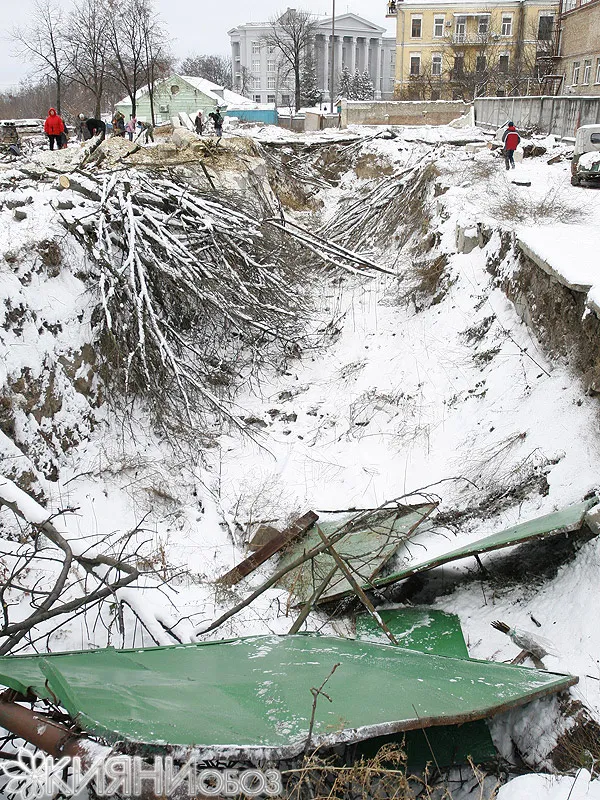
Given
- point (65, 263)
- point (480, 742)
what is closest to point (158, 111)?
point (65, 263)

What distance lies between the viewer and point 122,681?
7.20 ft

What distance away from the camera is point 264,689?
233cm

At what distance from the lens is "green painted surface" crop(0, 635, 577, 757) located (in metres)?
1.82

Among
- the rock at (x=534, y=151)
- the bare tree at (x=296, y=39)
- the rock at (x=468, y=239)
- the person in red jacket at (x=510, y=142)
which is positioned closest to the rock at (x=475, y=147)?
the rock at (x=534, y=151)

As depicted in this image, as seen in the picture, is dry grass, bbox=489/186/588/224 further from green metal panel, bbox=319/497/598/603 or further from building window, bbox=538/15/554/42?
building window, bbox=538/15/554/42

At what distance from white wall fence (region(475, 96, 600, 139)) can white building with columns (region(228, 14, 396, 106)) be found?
52783mm

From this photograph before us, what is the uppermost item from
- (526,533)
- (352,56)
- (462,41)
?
(352,56)

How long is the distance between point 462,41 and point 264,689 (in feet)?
169

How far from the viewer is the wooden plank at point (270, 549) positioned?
5617mm

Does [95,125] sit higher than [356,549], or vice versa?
[95,125]

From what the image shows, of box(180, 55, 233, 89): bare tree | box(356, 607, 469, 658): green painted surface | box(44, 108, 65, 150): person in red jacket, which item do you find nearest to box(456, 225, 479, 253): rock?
box(356, 607, 469, 658): green painted surface

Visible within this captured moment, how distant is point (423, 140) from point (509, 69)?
27.8 m

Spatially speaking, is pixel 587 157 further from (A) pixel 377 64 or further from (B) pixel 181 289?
(A) pixel 377 64

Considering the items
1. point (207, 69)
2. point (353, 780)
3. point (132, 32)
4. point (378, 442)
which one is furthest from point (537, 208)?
point (207, 69)
